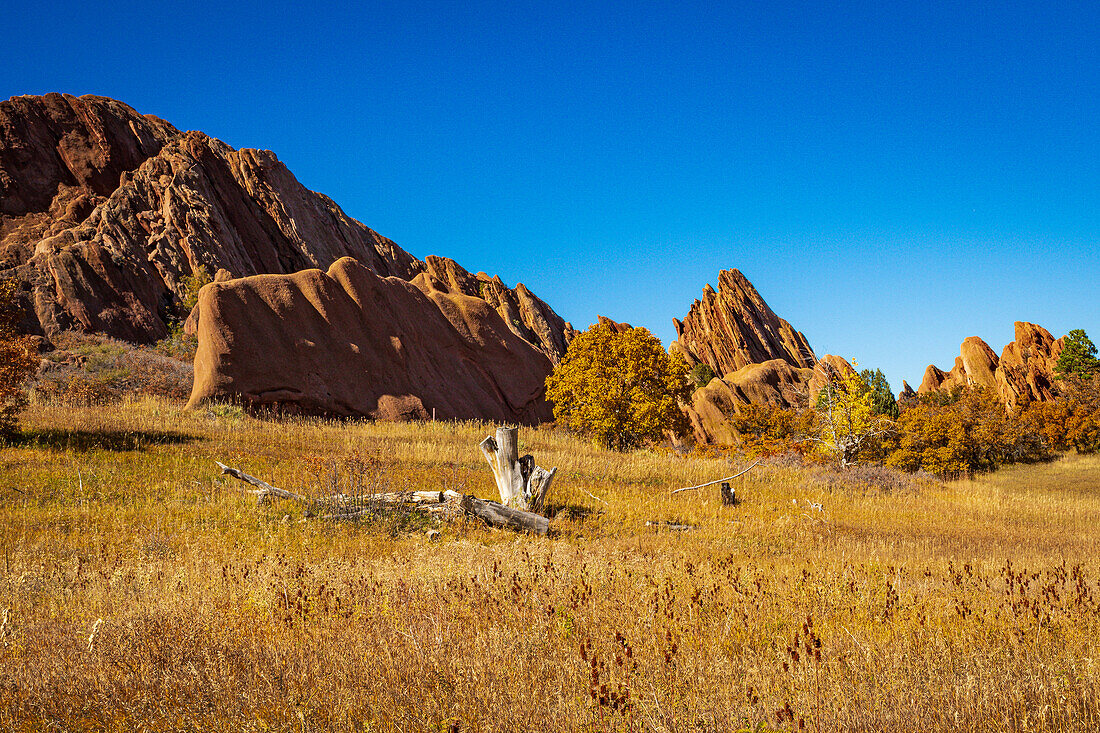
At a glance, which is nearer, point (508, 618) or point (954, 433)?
point (508, 618)

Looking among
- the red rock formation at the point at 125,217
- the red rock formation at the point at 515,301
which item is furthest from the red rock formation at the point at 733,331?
the red rock formation at the point at 125,217

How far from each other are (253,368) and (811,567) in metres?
21.9

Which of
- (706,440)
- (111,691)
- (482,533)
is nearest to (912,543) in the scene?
(482,533)

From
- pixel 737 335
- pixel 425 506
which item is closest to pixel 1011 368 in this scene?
pixel 737 335

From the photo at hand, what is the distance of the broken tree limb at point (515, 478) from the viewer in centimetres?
1233

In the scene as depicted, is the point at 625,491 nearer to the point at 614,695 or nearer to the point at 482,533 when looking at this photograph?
the point at 482,533

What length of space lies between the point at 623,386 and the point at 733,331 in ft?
318

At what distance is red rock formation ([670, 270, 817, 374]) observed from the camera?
11481 centimetres

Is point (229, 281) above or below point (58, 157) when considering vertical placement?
below

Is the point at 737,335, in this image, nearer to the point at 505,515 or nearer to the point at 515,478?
the point at 515,478

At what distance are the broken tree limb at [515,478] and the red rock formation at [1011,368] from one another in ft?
247

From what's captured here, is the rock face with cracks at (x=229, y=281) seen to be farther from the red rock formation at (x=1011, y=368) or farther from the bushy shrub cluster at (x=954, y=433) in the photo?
the red rock formation at (x=1011, y=368)

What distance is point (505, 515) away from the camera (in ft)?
35.9

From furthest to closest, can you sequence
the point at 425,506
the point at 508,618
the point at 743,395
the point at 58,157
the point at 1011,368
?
the point at 1011,368, the point at 743,395, the point at 58,157, the point at 425,506, the point at 508,618
